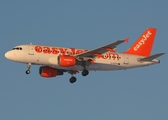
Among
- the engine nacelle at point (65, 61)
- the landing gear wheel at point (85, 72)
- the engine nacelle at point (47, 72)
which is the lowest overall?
the landing gear wheel at point (85, 72)

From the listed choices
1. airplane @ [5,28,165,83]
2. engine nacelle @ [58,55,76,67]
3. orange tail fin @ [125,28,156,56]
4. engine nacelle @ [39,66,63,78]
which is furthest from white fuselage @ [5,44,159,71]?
engine nacelle @ [39,66,63,78]

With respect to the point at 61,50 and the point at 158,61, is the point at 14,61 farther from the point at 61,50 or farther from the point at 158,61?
the point at 158,61

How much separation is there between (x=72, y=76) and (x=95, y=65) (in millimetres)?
4115

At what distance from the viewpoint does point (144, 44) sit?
7950 cm

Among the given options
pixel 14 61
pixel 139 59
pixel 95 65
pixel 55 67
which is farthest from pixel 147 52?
pixel 14 61

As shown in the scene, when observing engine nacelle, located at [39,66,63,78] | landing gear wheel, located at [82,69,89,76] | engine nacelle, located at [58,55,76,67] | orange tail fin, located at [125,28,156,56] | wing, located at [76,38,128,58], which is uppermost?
orange tail fin, located at [125,28,156,56]

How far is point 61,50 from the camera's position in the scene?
71812mm

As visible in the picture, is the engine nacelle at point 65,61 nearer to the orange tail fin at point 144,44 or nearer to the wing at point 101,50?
the wing at point 101,50

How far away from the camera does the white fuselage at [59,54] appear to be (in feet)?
229

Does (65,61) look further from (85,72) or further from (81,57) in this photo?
(85,72)

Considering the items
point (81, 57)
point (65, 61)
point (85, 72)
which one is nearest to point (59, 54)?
point (65, 61)

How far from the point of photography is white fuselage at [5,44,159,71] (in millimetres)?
69812

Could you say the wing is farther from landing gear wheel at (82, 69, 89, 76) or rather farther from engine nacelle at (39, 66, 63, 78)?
engine nacelle at (39, 66, 63, 78)

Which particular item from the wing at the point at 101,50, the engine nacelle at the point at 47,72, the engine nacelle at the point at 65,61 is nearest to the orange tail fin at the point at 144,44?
the wing at the point at 101,50
